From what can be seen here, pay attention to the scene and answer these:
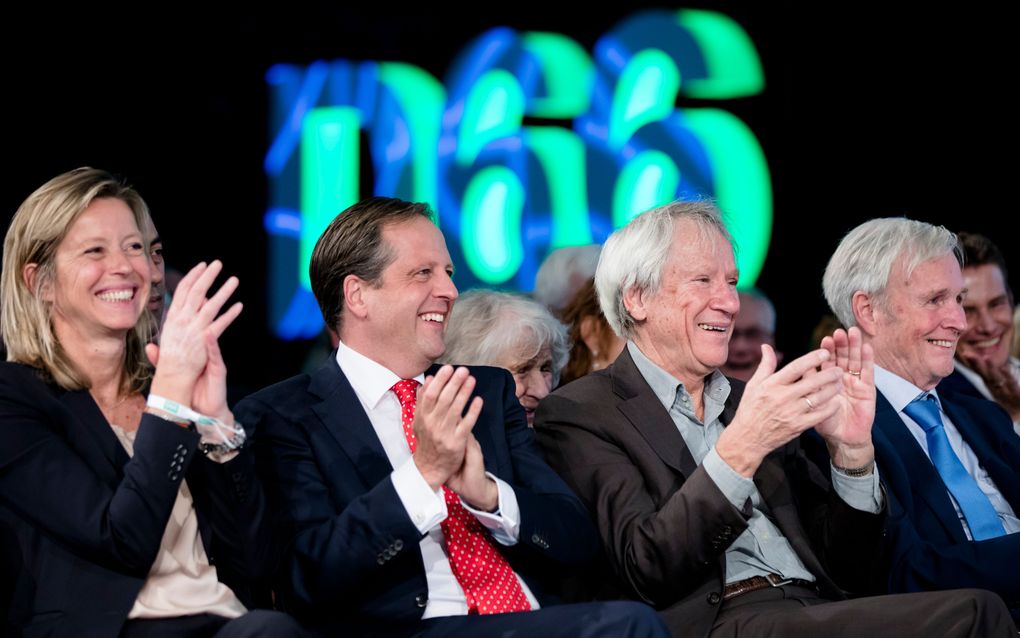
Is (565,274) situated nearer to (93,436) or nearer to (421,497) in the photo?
(421,497)

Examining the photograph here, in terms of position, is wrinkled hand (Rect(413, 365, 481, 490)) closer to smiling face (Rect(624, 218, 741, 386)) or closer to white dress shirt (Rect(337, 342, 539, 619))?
white dress shirt (Rect(337, 342, 539, 619))

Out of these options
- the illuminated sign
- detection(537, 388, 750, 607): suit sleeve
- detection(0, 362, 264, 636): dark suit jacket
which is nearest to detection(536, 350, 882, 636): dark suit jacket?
detection(537, 388, 750, 607): suit sleeve

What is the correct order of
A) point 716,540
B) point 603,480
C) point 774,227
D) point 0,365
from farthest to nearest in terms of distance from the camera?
point 774,227
point 603,480
point 716,540
point 0,365

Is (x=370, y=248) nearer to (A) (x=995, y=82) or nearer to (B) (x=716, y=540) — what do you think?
(B) (x=716, y=540)

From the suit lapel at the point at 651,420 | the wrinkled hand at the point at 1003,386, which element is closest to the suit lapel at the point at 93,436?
the suit lapel at the point at 651,420

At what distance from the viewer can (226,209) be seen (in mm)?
6246

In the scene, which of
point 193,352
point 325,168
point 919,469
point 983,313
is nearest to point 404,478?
point 193,352

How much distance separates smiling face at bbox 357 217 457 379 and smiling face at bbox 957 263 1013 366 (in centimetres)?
245

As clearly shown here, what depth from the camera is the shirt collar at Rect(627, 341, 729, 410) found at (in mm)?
2911

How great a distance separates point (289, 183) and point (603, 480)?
12.9 ft

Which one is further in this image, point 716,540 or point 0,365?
point 716,540

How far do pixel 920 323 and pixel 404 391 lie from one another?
1428 mm

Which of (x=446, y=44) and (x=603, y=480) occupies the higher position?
(x=446, y=44)

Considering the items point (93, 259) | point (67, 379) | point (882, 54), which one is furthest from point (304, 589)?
point (882, 54)
